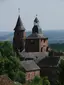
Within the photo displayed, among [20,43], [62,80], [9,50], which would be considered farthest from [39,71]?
[62,80]

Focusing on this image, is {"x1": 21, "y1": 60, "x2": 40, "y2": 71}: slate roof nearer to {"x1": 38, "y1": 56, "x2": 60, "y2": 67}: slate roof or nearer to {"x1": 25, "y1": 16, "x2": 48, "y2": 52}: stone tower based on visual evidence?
{"x1": 38, "y1": 56, "x2": 60, "y2": 67}: slate roof

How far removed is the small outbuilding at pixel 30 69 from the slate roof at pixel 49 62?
8.38ft

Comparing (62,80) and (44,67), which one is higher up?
(62,80)

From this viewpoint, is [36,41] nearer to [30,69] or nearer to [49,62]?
[49,62]

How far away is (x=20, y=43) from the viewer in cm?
10469

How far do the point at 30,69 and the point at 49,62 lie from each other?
22.1 ft

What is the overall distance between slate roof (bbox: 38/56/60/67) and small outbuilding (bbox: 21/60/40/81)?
8.38 feet

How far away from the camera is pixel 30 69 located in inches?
3009

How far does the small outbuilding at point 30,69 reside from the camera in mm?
75062

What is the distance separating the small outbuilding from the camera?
75062 millimetres

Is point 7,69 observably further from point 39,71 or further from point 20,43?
point 20,43

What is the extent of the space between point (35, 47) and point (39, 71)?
20.7 metres

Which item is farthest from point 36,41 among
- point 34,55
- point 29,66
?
point 29,66

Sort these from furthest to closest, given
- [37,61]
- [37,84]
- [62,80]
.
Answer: [37,61] < [37,84] < [62,80]
